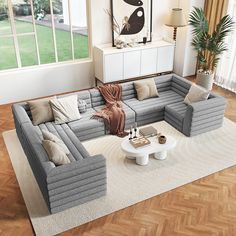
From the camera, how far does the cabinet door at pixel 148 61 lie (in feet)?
24.1

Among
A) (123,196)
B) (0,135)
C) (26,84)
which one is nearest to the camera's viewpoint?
(123,196)

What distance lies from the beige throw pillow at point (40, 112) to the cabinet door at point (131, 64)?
2459 millimetres

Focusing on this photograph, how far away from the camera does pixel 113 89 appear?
607 cm

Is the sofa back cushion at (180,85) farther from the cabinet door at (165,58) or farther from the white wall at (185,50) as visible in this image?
the white wall at (185,50)

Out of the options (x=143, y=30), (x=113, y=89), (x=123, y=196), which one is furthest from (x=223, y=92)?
(x=123, y=196)

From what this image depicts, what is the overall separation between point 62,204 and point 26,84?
12.1 feet

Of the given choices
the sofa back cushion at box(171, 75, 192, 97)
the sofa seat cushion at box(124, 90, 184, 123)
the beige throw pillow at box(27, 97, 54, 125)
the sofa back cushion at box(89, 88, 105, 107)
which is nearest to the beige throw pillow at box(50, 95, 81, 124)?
the beige throw pillow at box(27, 97, 54, 125)

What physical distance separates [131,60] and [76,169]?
156 inches

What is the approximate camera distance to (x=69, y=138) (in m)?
4.93

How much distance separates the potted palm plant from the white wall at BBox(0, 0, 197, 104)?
2.97 ft

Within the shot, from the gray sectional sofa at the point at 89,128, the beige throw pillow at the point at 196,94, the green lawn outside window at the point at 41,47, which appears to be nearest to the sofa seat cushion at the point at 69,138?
the gray sectional sofa at the point at 89,128

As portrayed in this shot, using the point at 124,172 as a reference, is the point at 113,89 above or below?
above

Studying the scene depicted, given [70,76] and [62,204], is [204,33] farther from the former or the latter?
[62,204]

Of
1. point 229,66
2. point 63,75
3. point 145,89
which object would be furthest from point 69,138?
point 229,66
